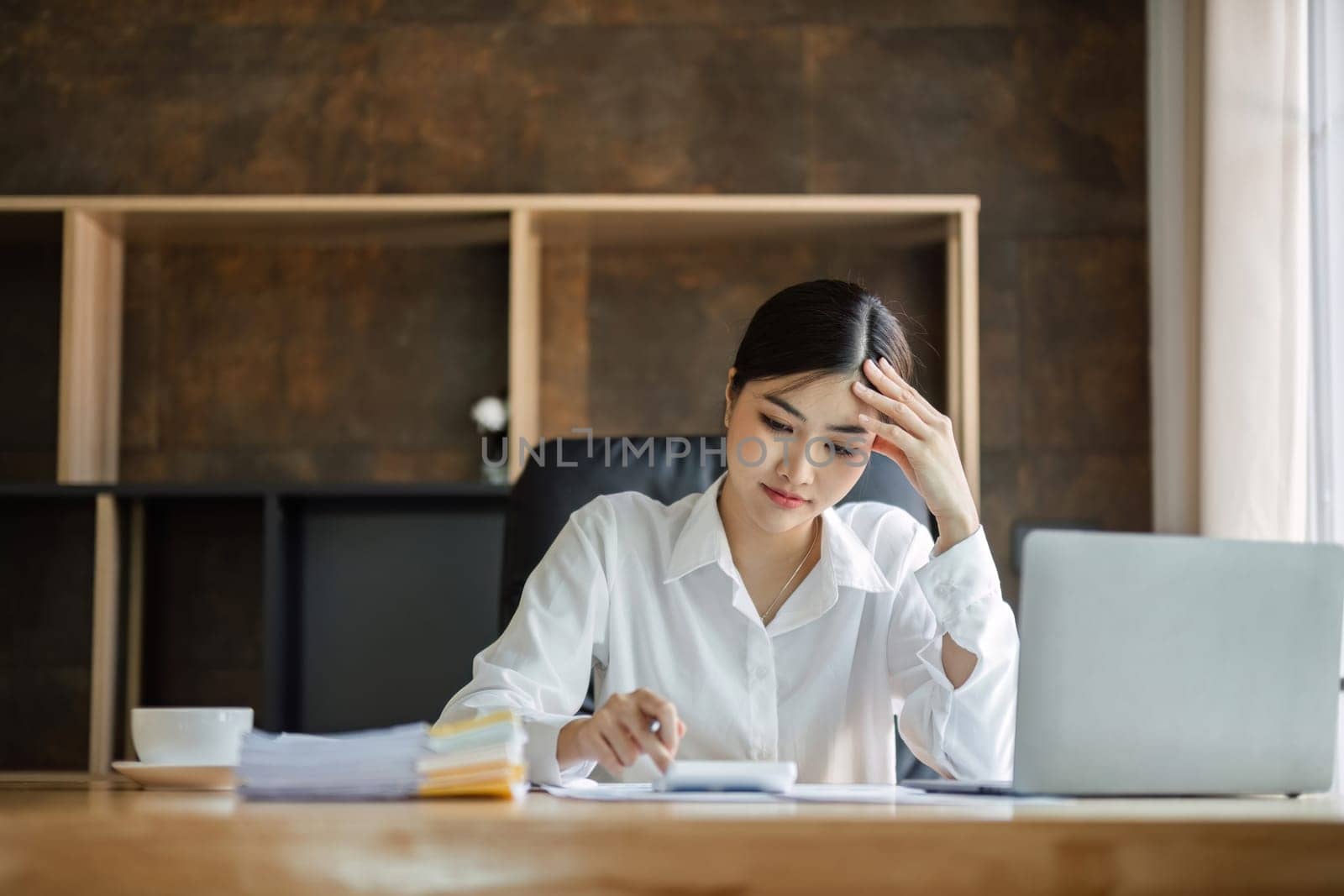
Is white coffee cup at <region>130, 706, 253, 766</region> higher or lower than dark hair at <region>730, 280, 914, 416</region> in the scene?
lower

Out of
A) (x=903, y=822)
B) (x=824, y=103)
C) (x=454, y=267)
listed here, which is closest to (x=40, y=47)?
(x=454, y=267)

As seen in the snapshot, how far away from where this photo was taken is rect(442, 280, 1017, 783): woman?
1.67 metres

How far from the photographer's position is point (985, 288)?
10.8 ft

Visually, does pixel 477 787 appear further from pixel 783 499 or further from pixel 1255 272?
pixel 1255 272

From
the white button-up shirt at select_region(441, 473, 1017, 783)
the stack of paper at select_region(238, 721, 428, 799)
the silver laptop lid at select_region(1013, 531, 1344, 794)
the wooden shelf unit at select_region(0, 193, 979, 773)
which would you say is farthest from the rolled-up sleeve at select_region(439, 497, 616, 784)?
the wooden shelf unit at select_region(0, 193, 979, 773)

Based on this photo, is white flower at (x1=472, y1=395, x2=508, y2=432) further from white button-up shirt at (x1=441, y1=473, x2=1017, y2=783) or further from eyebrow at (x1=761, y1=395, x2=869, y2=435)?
eyebrow at (x1=761, y1=395, x2=869, y2=435)

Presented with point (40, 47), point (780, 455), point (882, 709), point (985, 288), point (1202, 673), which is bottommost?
point (882, 709)

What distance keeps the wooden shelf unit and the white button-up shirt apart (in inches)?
38.3

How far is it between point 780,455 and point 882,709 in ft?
Answer: 1.31

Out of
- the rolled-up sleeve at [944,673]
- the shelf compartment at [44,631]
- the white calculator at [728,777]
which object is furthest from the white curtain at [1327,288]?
the shelf compartment at [44,631]

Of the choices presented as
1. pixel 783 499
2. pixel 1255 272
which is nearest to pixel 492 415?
pixel 783 499

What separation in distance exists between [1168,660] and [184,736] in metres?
0.85

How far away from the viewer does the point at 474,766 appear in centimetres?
108

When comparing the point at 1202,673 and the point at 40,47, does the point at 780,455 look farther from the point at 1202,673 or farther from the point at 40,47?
the point at 40,47
